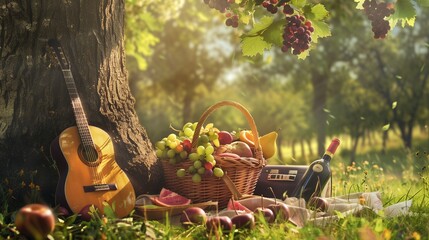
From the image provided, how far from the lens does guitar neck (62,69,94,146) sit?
548cm

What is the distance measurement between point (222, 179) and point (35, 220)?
7.90ft

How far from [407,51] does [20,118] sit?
28944 mm

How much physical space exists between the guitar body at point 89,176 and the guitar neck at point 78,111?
0.08 meters

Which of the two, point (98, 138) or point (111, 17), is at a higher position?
point (111, 17)

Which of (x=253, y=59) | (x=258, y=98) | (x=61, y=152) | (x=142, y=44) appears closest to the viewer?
(x=61, y=152)

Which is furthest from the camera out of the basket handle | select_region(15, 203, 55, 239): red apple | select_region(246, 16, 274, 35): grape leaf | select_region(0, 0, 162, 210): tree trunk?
the basket handle

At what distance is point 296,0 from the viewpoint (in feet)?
18.0

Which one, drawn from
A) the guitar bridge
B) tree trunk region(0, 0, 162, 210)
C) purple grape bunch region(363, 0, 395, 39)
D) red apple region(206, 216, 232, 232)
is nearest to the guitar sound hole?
the guitar bridge

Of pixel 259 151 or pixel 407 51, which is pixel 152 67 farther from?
pixel 259 151

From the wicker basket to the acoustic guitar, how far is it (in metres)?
0.53

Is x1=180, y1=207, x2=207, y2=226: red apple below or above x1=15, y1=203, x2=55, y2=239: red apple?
above

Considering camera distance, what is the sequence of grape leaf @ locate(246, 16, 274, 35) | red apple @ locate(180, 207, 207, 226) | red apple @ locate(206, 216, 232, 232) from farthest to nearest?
grape leaf @ locate(246, 16, 274, 35)
red apple @ locate(180, 207, 207, 226)
red apple @ locate(206, 216, 232, 232)

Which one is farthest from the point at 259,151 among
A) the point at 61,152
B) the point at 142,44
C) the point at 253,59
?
the point at 142,44

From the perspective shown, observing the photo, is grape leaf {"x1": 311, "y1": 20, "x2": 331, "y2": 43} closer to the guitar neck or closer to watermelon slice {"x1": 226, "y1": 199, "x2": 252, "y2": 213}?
watermelon slice {"x1": 226, "y1": 199, "x2": 252, "y2": 213}
